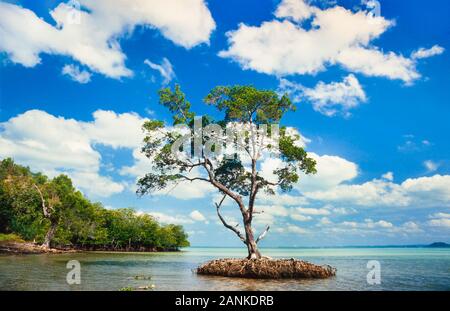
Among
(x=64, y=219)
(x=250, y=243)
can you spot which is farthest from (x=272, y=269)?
(x=64, y=219)

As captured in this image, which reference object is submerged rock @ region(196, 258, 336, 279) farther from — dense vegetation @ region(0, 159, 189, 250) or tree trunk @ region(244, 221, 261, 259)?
dense vegetation @ region(0, 159, 189, 250)

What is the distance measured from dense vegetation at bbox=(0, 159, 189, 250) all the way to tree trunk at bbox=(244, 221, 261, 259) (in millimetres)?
36358

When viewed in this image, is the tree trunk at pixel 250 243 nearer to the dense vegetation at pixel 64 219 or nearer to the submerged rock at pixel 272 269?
the submerged rock at pixel 272 269

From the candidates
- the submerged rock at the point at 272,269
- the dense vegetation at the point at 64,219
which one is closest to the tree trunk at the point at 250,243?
the submerged rock at the point at 272,269

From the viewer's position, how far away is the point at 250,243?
83.4ft

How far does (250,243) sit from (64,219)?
41.5 m

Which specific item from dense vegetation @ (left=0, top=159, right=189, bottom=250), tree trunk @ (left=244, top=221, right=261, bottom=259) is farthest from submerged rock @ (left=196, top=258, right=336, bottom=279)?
dense vegetation @ (left=0, top=159, right=189, bottom=250)

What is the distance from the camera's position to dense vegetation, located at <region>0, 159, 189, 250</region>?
53.7 metres

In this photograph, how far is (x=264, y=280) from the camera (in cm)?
2214

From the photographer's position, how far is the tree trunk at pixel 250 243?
2536 centimetres

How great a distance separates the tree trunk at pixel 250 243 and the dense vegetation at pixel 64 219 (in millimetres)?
36358
